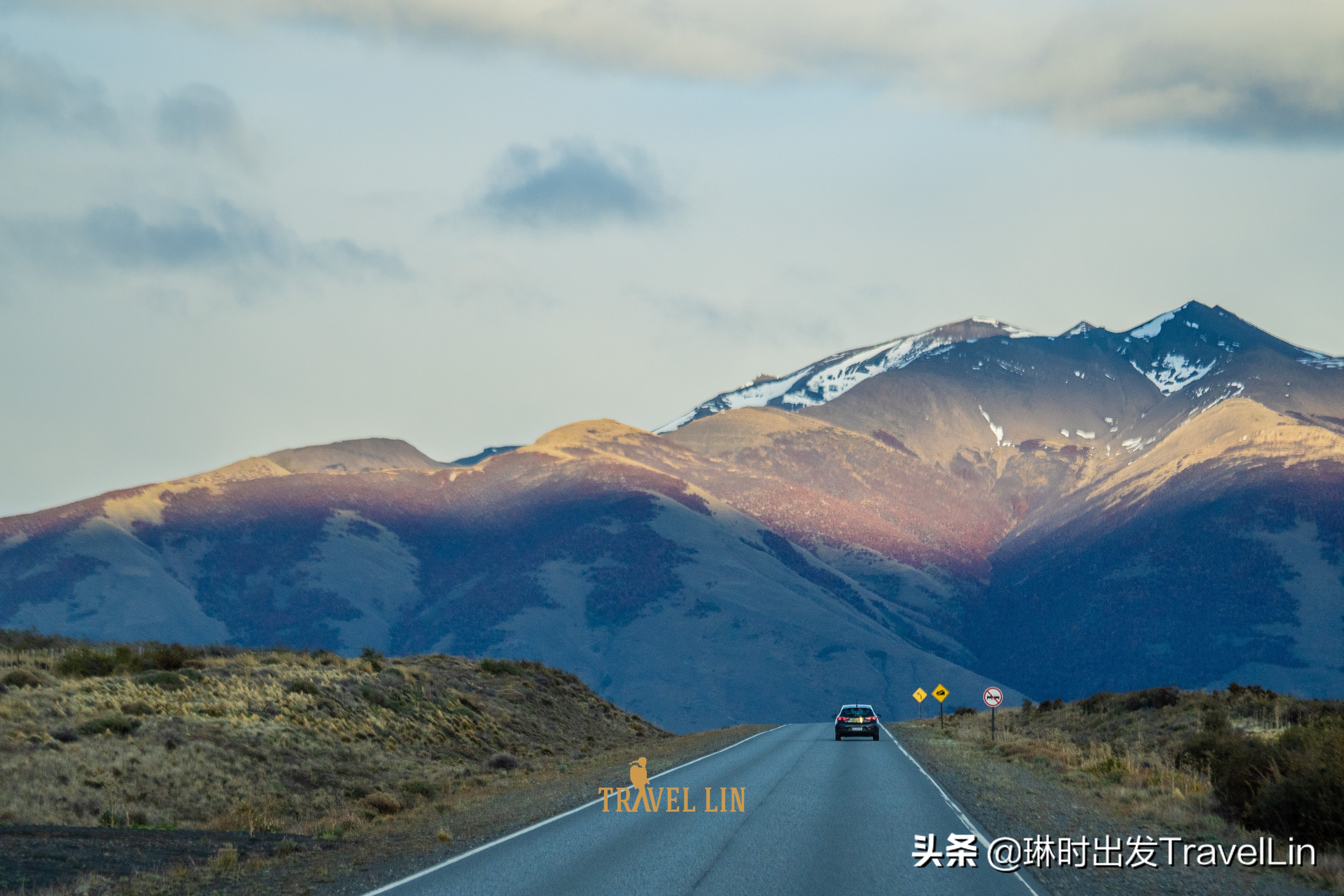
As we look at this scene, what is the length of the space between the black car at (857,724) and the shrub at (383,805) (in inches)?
905

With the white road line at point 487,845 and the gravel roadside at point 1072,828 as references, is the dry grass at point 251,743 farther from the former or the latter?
the gravel roadside at point 1072,828

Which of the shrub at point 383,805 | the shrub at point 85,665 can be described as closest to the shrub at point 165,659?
the shrub at point 85,665

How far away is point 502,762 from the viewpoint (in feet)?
102

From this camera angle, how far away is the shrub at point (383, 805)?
2072cm

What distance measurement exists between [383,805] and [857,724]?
24.2 meters

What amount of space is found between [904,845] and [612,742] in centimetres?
3183

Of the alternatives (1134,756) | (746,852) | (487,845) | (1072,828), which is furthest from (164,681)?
(1134,756)

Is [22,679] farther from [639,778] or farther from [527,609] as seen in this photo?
[527,609]

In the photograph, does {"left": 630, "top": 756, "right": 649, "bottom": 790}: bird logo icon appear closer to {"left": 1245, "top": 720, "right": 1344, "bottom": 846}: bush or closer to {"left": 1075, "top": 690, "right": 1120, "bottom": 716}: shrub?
{"left": 1245, "top": 720, "right": 1344, "bottom": 846}: bush

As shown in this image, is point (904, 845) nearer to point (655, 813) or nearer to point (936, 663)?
point (655, 813)

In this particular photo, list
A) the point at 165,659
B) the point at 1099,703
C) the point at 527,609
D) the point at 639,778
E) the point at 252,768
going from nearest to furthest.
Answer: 1. the point at 639,778
2. the point at 252,768
3. the point at 165,659
4. the point at 1099,703
5. the point at 527,609

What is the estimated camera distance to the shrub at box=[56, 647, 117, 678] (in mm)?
28531

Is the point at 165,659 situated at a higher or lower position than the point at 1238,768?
higher

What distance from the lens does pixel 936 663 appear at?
17750cm
